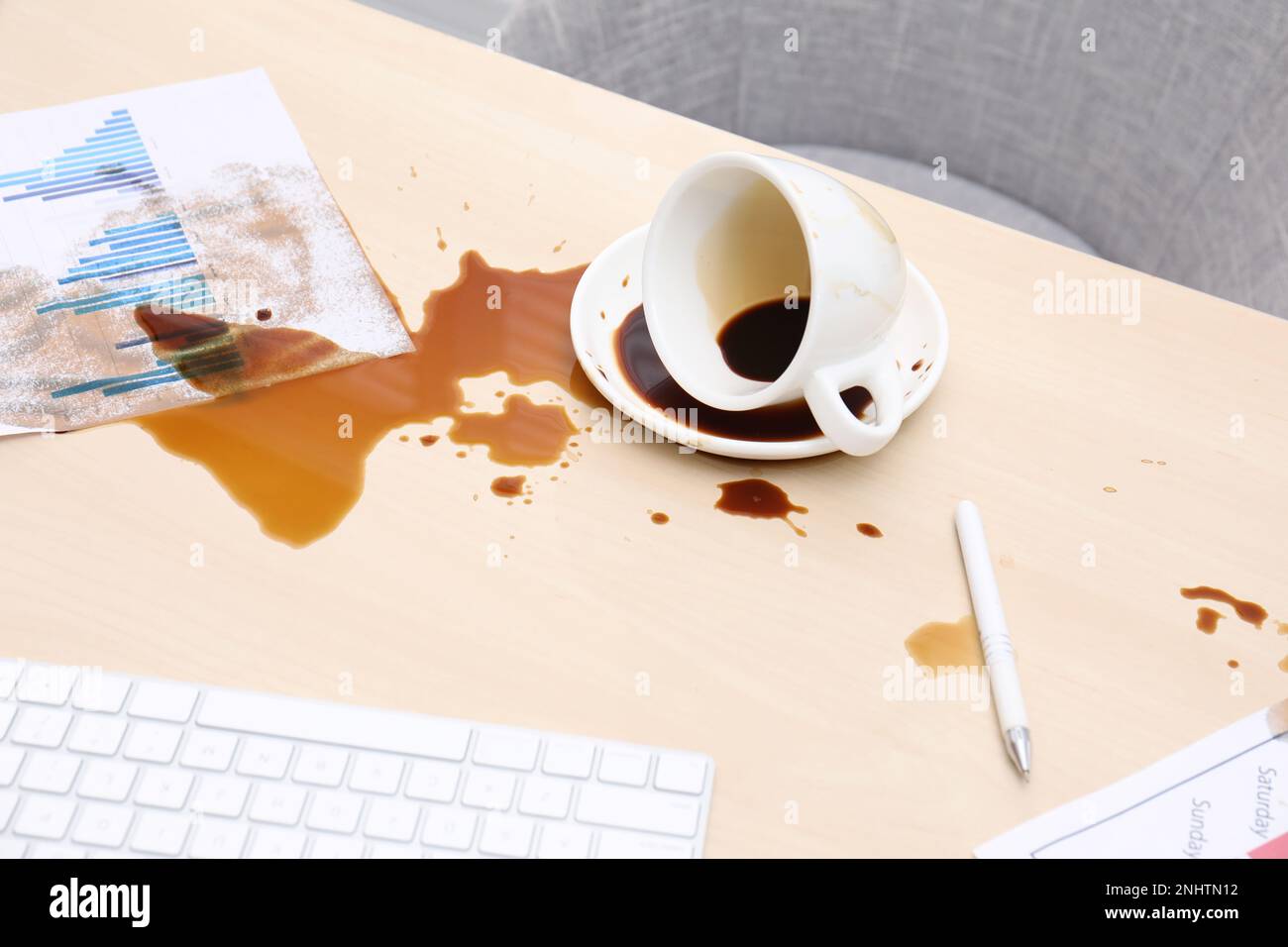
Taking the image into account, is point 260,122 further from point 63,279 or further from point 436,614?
point 436,614

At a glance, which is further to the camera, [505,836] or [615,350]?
[615,350]

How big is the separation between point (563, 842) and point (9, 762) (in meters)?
0.26

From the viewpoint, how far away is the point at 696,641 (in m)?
0.56

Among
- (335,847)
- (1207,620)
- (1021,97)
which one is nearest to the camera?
(335,847)

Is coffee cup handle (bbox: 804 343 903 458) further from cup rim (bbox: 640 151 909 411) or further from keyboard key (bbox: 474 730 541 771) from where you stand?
keyboard key (bbox: 474 730 541 771)

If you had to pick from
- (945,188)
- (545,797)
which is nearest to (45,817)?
(545,797)

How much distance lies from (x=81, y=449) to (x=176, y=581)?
12cm

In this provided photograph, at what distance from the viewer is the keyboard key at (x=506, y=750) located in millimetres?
512

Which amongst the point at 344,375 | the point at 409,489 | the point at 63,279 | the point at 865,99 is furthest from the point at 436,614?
the point at 865,99

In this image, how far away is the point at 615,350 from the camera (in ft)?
2.27

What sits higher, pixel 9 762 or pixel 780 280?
pixel 780 280

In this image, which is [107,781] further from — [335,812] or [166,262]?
[166,262]

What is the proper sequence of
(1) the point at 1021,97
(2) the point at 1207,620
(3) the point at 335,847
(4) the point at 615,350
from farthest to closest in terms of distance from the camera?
(1) the point at 1021,97
(4) the point at 615,350
(2) the point at 1207,620
(3) the point at 335,847
